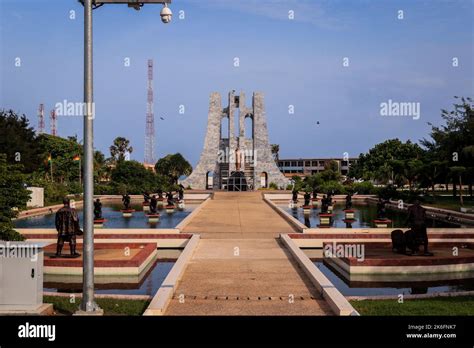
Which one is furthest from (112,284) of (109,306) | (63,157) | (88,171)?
(63,157)

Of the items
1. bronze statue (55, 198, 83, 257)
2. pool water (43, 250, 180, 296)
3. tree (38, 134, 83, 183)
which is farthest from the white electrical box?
tree (38, 134, 83, 183)

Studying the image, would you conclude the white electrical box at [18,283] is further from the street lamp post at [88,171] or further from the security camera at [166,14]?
the security camera at [166,14]

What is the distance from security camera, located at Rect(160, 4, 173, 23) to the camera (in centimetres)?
873

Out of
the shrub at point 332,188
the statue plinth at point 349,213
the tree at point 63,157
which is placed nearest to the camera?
the statue plinth at point 349,213

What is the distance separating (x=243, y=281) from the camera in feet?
38.1

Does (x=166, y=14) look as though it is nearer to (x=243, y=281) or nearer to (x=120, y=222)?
(x=243, y=281)

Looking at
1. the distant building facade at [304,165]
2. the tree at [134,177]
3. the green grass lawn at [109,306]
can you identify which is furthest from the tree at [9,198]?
the distant building facade at [304,165]

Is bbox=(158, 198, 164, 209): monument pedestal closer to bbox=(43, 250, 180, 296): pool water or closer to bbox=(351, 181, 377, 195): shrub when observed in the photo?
bbox=(351, 181, 377, 195): shrub

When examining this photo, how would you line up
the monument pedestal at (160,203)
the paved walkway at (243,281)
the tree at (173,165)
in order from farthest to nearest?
the tree at (173,165) → the monument pedestal at (160,203) → the paved walkway at (243,281)

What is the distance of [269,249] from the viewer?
16.2 meters

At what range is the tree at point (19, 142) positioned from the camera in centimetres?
4253

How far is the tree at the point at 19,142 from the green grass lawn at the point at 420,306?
114 feet

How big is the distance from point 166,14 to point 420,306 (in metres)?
7.21
